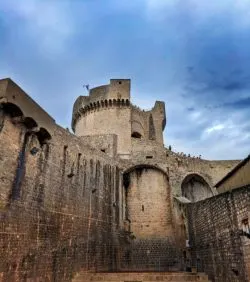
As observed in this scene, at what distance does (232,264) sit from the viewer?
8.22m

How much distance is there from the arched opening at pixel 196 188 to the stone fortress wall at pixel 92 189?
0.07 m

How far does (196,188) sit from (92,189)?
898cm

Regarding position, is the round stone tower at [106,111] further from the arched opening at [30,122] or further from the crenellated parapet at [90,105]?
the arched opening at [30,122]

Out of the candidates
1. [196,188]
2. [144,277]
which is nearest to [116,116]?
[196,188]

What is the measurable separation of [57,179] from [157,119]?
46.3 ft

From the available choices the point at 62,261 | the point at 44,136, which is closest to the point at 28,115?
the point at 44,136

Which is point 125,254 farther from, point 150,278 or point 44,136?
point 44,136

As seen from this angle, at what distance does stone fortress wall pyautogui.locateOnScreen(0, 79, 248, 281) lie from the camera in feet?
28.7

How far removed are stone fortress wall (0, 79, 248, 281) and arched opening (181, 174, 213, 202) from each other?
70 mm

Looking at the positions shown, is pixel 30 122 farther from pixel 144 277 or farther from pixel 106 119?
pixel 106 119

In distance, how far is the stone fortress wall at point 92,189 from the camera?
8750 millimetres

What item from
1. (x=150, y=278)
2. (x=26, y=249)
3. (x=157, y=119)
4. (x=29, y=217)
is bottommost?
(x=150, y=278)

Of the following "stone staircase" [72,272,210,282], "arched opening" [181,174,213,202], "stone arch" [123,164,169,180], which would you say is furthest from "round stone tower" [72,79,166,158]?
"stone staircase" [72,272,210,282]

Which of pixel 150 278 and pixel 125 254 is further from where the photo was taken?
pixel 125 254
